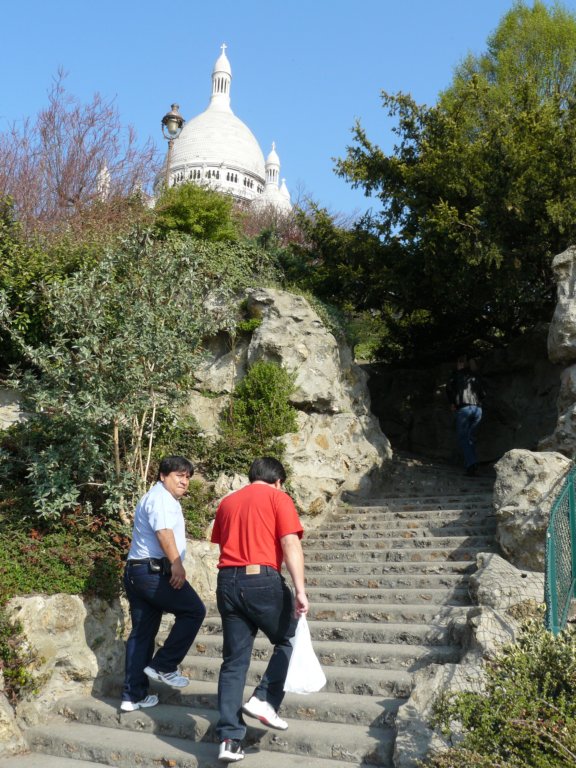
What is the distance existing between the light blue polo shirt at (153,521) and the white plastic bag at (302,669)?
1.43 m

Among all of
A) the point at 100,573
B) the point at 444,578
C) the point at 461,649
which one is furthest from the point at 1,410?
the point at 461,649

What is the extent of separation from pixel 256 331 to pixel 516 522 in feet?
18.9

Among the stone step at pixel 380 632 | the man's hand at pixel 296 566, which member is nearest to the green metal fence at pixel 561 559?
the stone step at pixel 380 632

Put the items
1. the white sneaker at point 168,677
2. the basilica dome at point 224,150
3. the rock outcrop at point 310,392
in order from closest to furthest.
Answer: the white sneaker at point 168,677 → the rock outcrop at point 310,392 → the basilica dome at point 224,150

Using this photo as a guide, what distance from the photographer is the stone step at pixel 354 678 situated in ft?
17.7

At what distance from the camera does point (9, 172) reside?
1619 centimetres

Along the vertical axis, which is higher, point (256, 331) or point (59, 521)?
point (256, 331)

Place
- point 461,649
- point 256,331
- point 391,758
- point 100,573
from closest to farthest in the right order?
point 391,758 → point 461,649 → point 100,573 → point 256,331

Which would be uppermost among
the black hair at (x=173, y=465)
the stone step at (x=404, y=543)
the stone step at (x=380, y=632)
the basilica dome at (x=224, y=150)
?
the basilica dome at (x=224, y=150)

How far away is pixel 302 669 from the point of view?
179 inches

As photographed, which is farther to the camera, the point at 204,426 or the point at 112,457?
the point at 204,426

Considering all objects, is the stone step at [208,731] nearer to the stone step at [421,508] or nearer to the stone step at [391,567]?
the stone step at [391,567]

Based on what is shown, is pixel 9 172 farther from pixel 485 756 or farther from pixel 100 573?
pixel 485 756

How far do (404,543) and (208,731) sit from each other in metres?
4.25
